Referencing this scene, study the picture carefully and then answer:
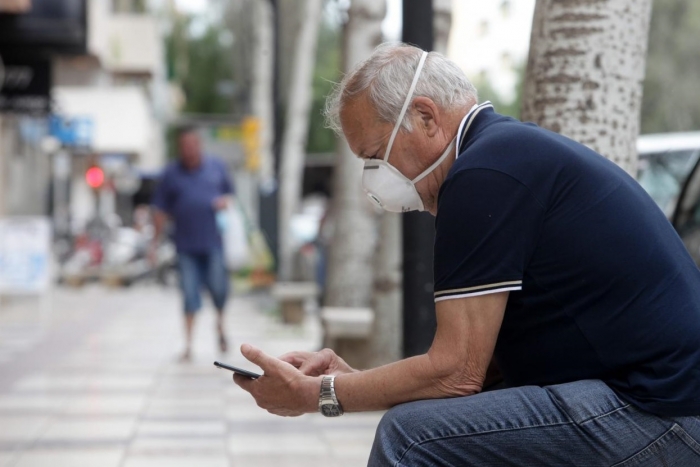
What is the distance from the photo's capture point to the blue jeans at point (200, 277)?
33.5 feet

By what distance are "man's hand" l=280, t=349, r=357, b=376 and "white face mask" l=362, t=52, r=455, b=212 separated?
0.43m

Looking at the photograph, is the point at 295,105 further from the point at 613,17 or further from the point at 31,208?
the point at 613,17

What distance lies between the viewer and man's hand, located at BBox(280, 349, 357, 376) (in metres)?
2.90

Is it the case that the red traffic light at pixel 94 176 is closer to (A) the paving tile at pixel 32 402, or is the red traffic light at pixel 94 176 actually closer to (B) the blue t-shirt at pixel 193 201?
(B) the blue t-shirt at pixel 193 201

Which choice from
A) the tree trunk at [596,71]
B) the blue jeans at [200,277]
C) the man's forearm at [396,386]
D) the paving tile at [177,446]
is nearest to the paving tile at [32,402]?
the paving tile at [177,446]

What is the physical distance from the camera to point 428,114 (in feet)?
8.81

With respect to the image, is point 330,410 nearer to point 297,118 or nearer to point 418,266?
point 418,266

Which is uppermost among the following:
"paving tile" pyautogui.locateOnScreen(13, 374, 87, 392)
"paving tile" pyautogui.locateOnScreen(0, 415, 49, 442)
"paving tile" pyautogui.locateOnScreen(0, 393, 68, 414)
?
"paving tile" pyautogui.locateOnScreen(0, 415, 49, 442)

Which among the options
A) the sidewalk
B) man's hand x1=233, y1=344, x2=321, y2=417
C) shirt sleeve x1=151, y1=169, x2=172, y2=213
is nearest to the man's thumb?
man's hand x1=233, y1=344, x2=321, y2=417

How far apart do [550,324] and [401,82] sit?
67 centimetres

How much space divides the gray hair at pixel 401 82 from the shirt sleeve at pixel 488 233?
273 millimetres

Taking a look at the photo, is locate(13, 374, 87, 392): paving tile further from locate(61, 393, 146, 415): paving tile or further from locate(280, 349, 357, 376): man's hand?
locate(280, 349, 357, 376): man's hand

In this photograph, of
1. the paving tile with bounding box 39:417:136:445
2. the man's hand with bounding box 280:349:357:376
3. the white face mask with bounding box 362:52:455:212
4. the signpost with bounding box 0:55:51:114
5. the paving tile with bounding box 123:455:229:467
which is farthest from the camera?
the signpost with bounding box 0:55:51:114

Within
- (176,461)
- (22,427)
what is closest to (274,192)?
(22,427)
